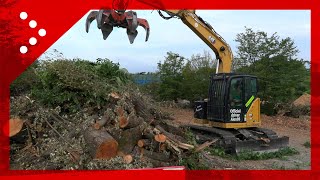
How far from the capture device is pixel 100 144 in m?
5.73

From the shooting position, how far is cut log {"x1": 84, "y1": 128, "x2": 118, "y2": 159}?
18.9ft

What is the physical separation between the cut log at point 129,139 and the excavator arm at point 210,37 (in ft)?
15.3

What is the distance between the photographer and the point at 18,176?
5.46 meters

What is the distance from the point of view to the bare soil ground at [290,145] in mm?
8352

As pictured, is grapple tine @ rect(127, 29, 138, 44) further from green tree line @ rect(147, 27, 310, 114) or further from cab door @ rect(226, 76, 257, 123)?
green tree line @ rect(147, 27, 310, 114)

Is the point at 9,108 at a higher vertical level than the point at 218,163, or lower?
higher

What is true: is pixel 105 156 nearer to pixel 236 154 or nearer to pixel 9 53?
pixel 236 154

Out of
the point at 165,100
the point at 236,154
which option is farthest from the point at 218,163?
the point at 165,100

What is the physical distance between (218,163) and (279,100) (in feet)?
37.0

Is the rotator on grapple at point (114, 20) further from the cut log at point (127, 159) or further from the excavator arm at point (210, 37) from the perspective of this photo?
the cut log at point (127, 159)

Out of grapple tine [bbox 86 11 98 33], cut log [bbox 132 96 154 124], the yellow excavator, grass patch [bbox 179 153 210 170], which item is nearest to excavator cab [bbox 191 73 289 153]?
the yellow excavator

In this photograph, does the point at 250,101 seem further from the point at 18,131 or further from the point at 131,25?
the point at 18,131

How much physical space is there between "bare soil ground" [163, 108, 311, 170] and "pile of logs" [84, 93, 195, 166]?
4.45 feet

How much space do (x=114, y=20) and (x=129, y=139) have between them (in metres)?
2.81
